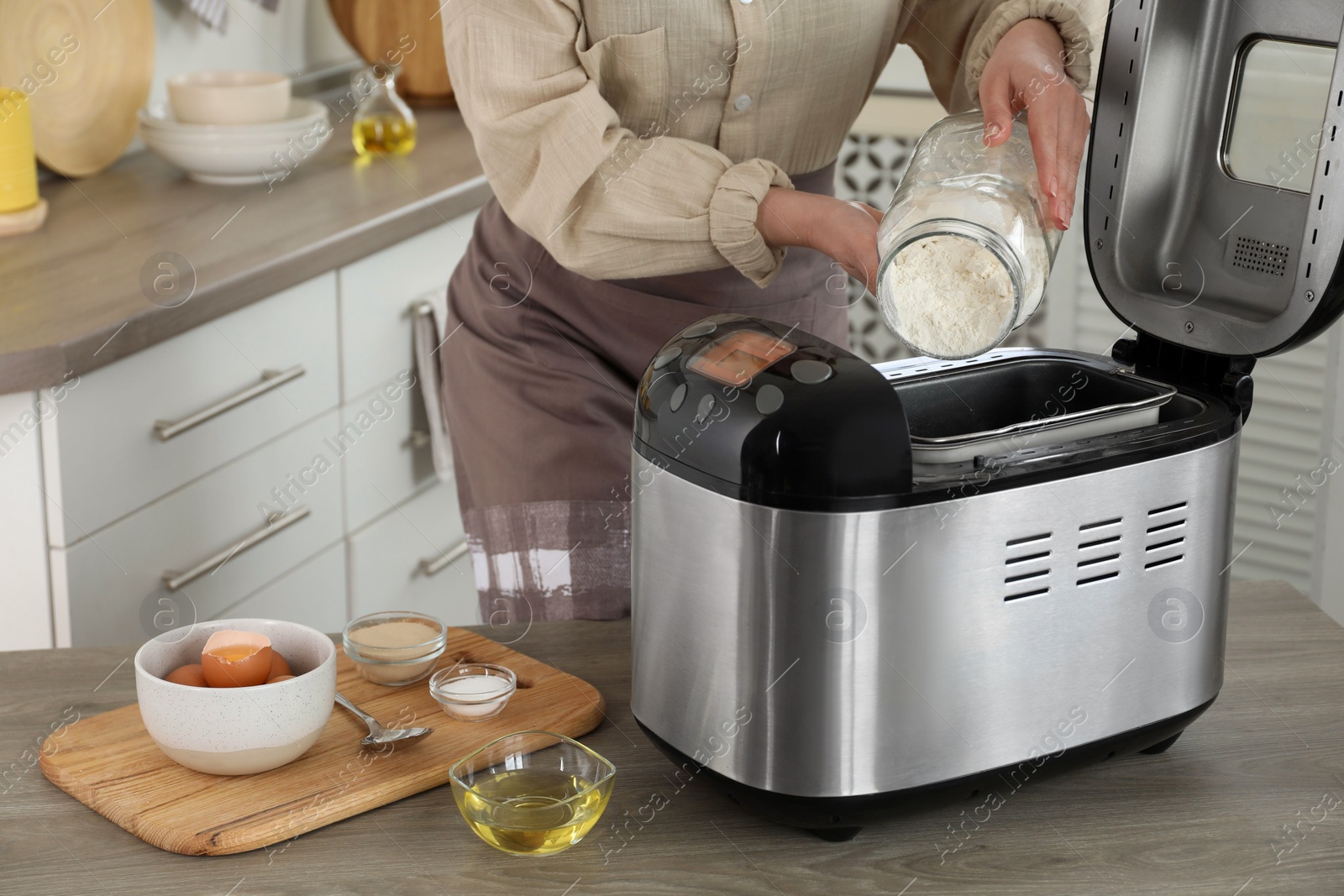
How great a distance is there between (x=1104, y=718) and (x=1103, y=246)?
13.4 inches

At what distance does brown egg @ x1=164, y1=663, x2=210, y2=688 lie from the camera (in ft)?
2.74

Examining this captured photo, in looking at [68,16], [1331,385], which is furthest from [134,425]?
[1331,385]

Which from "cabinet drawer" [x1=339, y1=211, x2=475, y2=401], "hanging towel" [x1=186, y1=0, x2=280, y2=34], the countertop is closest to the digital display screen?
the countertop

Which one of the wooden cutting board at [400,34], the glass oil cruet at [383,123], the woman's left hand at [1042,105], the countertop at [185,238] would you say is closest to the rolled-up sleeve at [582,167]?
the woman's left hand at [1042,105]

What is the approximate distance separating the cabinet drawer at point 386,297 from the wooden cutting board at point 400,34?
1.79 ft

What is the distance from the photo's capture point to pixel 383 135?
2420 mm

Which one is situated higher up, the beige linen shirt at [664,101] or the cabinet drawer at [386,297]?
the beige linen shirt at [664,101]

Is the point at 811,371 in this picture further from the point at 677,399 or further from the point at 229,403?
the point at 229,403

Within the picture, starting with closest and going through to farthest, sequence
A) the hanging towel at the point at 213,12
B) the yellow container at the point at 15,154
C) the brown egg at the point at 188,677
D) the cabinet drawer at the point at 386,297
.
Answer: the brown egg at the point at 188,677 → the yellow container at the point at 15,154 → the cabinet drawer at the point at 386,297 → the hanging towel at the point at 213,12

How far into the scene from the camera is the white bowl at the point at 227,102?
7.34ft

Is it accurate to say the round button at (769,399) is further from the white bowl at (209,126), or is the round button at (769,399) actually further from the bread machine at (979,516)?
the white bowl at (209,126)

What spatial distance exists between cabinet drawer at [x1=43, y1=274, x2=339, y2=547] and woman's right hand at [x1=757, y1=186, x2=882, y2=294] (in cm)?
94

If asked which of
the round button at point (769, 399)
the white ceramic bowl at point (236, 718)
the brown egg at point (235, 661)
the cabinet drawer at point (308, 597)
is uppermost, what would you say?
the round button at point (769, 399)

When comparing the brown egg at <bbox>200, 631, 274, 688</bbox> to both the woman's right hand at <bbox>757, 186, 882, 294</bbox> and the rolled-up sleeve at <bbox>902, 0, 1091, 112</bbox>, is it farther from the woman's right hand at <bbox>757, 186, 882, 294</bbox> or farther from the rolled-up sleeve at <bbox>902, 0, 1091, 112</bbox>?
the rolled-up sleeve at <bbox>902, 0, 1091, 112</bbox>
